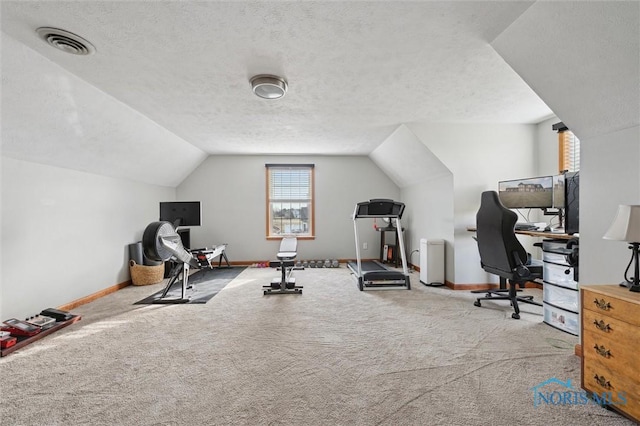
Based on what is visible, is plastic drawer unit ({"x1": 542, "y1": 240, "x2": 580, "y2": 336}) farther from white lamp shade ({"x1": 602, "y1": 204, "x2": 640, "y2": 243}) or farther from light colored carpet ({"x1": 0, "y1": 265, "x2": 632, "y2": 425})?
white lamp shade ({"x1": 602, "y1": 204, "x2": 640, "y2": 243})

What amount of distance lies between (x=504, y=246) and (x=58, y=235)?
4920mm

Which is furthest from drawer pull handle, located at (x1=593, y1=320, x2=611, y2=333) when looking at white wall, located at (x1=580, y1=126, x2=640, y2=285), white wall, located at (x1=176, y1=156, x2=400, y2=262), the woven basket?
the woven basket

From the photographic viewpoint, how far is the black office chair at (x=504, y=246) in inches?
112

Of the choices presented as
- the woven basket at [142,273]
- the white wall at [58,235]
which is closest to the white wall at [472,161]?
the white wall at [58,235]

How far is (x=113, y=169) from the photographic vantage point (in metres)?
3.88

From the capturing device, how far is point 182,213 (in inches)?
182

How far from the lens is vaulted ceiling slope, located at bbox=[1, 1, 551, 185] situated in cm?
167

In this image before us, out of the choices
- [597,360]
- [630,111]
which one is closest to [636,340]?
[597,360]

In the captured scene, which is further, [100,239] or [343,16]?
[100,239]

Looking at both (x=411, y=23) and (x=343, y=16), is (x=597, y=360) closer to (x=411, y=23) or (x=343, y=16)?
(x=411, y=23)

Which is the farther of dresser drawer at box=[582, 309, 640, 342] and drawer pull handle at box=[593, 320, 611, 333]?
drawer pull handle at box=[593, 320, 611, 333]

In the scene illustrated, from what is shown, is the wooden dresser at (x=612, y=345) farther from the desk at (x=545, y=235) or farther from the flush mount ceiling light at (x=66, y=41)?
the flush mount ceiling light at (x=66, y=41)

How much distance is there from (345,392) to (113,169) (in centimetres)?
418

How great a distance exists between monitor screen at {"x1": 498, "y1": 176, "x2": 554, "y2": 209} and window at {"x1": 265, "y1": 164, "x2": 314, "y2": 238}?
3.62 m
